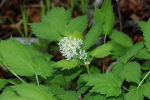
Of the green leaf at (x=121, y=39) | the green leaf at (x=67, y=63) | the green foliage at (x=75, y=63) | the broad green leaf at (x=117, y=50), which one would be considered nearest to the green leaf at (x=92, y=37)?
the green foliage at (x=75, y=63)

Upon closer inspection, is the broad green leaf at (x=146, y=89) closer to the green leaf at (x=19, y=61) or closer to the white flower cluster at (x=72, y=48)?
the white flower cluster at (x=72, y=48)

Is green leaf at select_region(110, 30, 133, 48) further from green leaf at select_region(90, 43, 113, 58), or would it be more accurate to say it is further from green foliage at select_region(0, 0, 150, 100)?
green leaf at select_region(90, 43, 113, 58)

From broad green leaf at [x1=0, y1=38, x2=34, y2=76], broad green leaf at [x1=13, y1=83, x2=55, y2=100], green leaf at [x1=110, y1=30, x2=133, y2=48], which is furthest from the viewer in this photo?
green leaf at [x1=110, y1=30, x2=133, y2=48]

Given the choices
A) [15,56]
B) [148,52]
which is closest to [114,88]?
[148,52]

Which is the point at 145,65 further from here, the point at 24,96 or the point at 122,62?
the point at 24,96

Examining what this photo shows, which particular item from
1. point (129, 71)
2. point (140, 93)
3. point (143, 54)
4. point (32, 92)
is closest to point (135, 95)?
point (140, 93)

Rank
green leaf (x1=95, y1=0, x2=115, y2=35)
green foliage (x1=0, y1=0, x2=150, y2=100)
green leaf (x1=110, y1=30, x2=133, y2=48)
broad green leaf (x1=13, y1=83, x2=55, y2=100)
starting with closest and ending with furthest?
1. broad green leaf (x1=13, y1=83, x2=55, y2=100)
2. green foliage (x1=0, y1=0, x2=150, y2=100)
3. green leaf (x1=95, y1=0, x2=115, y2=35)
4. green leaf (x1=110, y1=30, x2=133, y2=48)

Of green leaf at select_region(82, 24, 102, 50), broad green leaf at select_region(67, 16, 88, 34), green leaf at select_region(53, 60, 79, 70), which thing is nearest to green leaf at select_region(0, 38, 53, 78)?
green leaf at select_region(53, 60, 79, 70)

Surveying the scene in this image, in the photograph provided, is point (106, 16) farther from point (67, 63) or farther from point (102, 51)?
point (67, 63)
